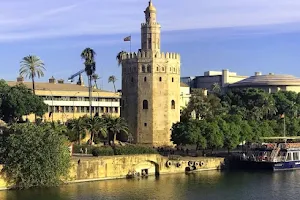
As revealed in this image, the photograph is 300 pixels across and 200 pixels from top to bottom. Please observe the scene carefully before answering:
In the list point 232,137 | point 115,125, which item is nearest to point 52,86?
point 115,125

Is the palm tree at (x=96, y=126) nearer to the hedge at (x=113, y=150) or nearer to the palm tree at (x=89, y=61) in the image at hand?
the hedge at (x=113, y=150)

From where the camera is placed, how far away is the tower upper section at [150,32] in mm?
78750

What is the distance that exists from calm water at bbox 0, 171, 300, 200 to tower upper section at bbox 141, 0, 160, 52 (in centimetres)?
2319

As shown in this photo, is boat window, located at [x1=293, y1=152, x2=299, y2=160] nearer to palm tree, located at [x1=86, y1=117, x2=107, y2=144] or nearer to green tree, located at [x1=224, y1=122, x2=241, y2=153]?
green tree, located at [x1=224, y1=122, x2=241, y2=153]

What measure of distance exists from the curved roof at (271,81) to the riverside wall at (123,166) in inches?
3108

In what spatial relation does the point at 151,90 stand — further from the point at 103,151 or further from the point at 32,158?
the point at 32,158

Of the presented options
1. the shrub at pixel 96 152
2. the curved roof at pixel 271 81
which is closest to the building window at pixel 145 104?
the shrub at pixel 96 152

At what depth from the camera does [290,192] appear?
167 feet

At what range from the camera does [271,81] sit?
144250 millimetres

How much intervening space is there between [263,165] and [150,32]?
24360 mm

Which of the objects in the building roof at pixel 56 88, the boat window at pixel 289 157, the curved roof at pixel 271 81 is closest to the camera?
the boat window at pixel 289 157

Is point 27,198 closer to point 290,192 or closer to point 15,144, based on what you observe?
point 15,144

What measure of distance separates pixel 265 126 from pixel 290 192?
31.3 metres

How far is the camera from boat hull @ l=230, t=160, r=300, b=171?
68.2 m
